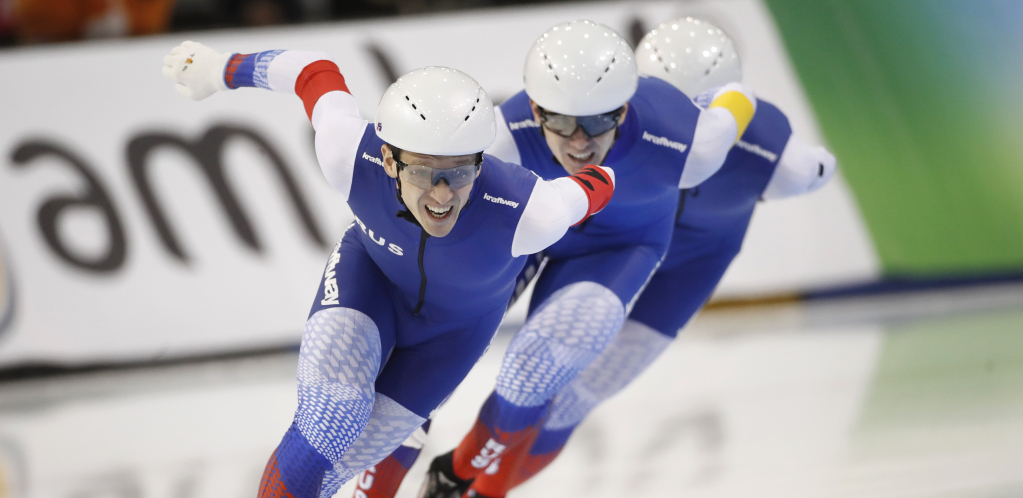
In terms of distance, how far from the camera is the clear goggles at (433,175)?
122 inches

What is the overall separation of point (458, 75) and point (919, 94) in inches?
259

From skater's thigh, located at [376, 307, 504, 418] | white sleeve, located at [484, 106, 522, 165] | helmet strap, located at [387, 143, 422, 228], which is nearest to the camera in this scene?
helmet strap, located at [387, 143, 422, 228]

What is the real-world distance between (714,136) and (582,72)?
0.67m

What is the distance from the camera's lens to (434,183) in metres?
3.11

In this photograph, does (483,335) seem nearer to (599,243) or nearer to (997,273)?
(599,243)

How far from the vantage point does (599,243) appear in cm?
425

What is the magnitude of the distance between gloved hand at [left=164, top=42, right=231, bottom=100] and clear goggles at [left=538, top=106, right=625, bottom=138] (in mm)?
1226

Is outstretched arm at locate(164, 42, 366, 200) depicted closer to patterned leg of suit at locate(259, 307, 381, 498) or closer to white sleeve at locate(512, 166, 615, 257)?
patterned leg of suit at locate(259, 307, 381, 498)

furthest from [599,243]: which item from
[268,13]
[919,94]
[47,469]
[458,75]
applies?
[919,94]

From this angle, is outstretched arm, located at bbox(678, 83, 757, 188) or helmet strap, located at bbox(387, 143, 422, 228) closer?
helmet strap, located at bbox(387, 143, 422, 228)

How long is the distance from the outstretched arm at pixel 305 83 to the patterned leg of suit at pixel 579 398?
150 centimetres

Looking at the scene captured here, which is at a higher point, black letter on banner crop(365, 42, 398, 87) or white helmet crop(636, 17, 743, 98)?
white helmet crop(636, 17, 743, 98)

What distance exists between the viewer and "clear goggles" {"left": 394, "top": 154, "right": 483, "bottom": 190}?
3102mm

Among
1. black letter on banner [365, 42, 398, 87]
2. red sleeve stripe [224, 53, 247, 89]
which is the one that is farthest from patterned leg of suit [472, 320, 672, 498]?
black letter on banner [365, 42, 398, 87]
